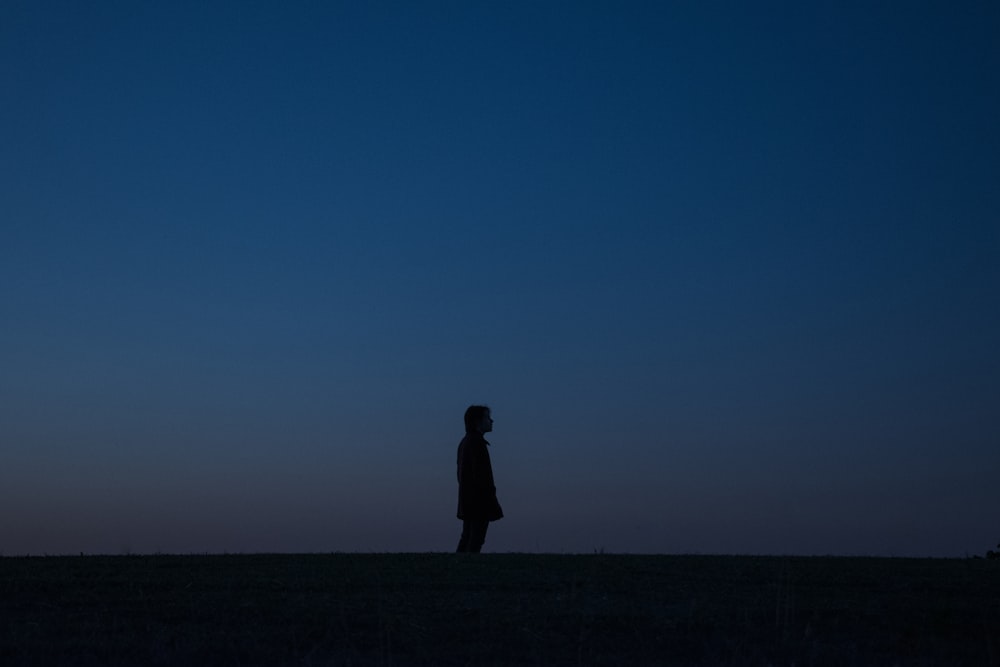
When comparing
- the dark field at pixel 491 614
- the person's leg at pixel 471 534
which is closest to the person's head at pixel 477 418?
the person's leg at pixel 471 534

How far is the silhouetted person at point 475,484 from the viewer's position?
16375mm

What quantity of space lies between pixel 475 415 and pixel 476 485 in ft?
3.55

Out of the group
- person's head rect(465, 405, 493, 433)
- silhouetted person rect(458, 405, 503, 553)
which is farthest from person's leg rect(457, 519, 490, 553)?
person's head rect(465, 405, 493, 433)

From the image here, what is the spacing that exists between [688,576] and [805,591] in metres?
1.37

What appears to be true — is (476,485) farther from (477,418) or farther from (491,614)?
(491,614)

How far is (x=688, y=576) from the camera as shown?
11.5 metres

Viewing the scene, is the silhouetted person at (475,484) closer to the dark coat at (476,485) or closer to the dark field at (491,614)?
the dark coat at (476,485)

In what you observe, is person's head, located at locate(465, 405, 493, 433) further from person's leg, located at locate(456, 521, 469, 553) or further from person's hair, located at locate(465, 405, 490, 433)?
person's leg, located at locate(456, 521, 469, 553)

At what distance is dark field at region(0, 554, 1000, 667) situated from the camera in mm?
7637

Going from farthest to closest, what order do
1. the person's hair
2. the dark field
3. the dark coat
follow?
the person's hair
the dark coat
the dark field

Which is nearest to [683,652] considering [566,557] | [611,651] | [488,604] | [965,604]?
[611,651]

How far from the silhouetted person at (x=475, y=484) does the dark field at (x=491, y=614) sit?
3644mm

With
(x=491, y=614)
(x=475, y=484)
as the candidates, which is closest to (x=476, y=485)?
(x=475, y=484)

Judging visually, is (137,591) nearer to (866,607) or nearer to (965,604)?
(866,607)
